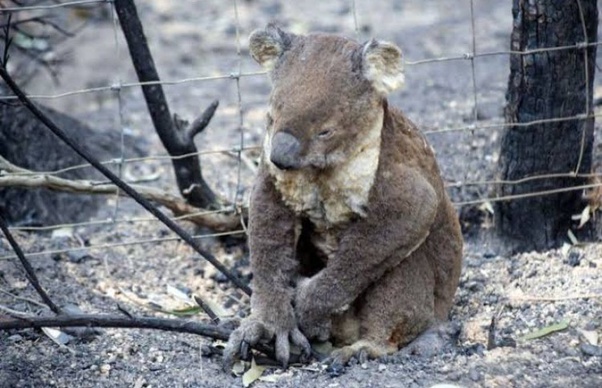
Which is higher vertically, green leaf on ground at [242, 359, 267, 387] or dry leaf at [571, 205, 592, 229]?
dry leaf at [571, 205, 592, 229]

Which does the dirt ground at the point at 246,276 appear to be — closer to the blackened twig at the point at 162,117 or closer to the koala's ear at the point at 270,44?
the blackened twig at the point at 162,117

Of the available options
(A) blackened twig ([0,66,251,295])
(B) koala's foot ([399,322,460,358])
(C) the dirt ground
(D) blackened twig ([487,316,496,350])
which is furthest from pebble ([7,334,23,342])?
(D) blackened twig ([487,316,496,350])

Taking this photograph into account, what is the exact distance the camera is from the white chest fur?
4.72m

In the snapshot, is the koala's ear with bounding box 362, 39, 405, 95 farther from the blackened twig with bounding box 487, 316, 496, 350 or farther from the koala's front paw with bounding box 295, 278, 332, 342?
the blackened twig with bounding box 487, 316, 496, 350

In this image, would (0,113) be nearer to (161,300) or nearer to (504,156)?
(161,300)

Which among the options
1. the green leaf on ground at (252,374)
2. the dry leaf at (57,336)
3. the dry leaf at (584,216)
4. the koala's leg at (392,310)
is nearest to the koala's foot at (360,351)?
the koala's leg at (392,310)

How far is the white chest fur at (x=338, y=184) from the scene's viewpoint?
472 cm

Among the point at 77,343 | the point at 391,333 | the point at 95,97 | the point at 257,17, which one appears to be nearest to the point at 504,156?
the point at 391,333

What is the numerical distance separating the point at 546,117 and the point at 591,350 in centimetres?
172

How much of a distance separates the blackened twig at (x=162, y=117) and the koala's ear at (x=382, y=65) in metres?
1.79

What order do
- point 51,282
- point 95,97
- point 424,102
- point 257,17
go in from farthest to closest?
1. point 257,17
2. point 95,97
3. point 424,102
4. point 51,282

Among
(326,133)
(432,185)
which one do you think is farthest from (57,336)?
(432,185)

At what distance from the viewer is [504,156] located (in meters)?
6.35

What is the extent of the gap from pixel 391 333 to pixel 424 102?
3.79 meters
